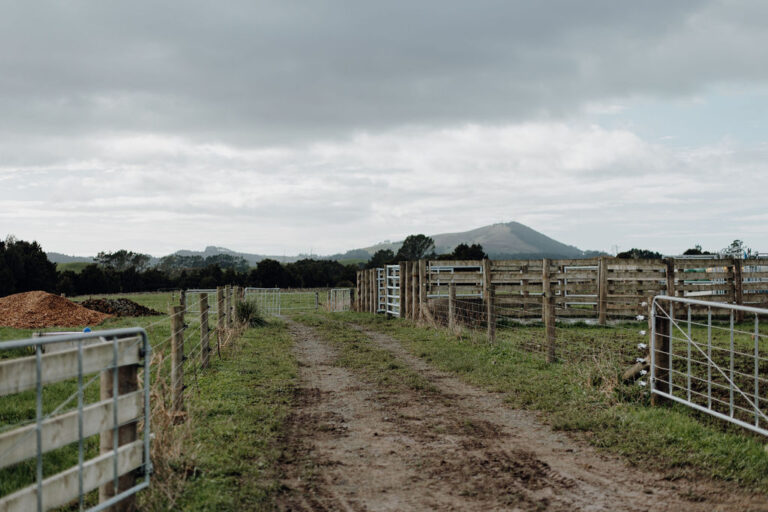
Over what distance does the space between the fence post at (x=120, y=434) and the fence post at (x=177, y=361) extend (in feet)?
8.43

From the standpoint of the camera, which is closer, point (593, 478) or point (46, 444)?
point (46, 444)

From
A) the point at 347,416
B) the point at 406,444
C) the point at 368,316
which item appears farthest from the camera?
the point at 368,316

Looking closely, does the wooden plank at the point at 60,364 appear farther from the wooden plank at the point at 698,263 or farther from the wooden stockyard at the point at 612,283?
the wooden plank at the point at 698,263

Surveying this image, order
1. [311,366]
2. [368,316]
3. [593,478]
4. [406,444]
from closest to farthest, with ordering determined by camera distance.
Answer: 1. [593,478]
2. [406,444]
3. [311,366]
4. [368,316]

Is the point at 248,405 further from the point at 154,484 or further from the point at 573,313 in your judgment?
Result: the point at 573,313

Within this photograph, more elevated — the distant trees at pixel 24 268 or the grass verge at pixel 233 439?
the distant trees at pixel 24 268

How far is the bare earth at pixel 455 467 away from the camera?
177 inches

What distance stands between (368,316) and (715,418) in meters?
17.4

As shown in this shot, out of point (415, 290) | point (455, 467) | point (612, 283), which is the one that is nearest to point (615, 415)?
point (455, 467)

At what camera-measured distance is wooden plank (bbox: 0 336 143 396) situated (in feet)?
10.9

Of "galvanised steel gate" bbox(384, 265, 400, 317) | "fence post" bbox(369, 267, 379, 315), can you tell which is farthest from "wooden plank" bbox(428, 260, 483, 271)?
"fence post" bbox(369, 267, 379, 315)

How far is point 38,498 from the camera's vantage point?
3.46 meters

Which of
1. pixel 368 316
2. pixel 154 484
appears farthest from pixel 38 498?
pixel 368 316

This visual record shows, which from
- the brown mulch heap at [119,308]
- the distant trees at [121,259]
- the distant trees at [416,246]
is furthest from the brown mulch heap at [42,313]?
the distant trees at [121,259]
